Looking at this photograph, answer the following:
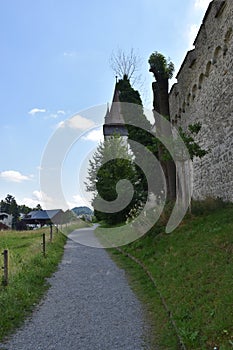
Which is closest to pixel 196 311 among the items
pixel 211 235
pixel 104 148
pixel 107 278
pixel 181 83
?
pixel 211 235

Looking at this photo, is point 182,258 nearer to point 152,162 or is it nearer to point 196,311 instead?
point 196,311

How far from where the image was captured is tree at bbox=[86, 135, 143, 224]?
2034 cm

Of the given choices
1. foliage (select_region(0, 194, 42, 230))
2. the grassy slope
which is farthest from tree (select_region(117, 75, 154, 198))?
foliage (select_region(0, 194, 42, 230))

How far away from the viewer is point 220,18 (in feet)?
31.9

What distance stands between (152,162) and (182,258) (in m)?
10.5

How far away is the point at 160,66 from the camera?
14.2 metres

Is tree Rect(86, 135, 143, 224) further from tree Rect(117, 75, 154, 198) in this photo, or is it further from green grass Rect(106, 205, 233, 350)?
green grass Rect(106, 205, 233, 350)

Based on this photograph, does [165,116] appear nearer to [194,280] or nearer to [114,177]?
[194,280]

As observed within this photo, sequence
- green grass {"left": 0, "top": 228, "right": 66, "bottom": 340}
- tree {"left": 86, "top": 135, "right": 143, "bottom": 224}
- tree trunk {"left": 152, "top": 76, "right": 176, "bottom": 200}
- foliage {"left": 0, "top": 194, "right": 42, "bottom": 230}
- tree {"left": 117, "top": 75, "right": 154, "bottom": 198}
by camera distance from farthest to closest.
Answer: foliage {"left": 0, "top": 194, "right": 42, "bottom": 230}
tree {"left": 86, "top": 135, "right": 143, "bottom": 224}
tree {"left": 117, "top": 75, "right": 154, "bottom": 198}
tree trunk {"left": 152, "top": 76, "right": 176, "bottom": 200}
green grass {"left": 0, "top": 228, "right": 66, "bottom": 340}

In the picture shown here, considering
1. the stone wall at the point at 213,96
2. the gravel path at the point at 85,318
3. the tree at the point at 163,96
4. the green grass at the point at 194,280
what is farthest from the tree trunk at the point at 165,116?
the gravel path at the point at 85,318

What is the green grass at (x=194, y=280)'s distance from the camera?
156 inches

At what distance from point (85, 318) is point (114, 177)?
674 inches

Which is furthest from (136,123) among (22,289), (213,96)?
(22,289)

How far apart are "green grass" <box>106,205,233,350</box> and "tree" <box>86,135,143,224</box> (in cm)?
1010
